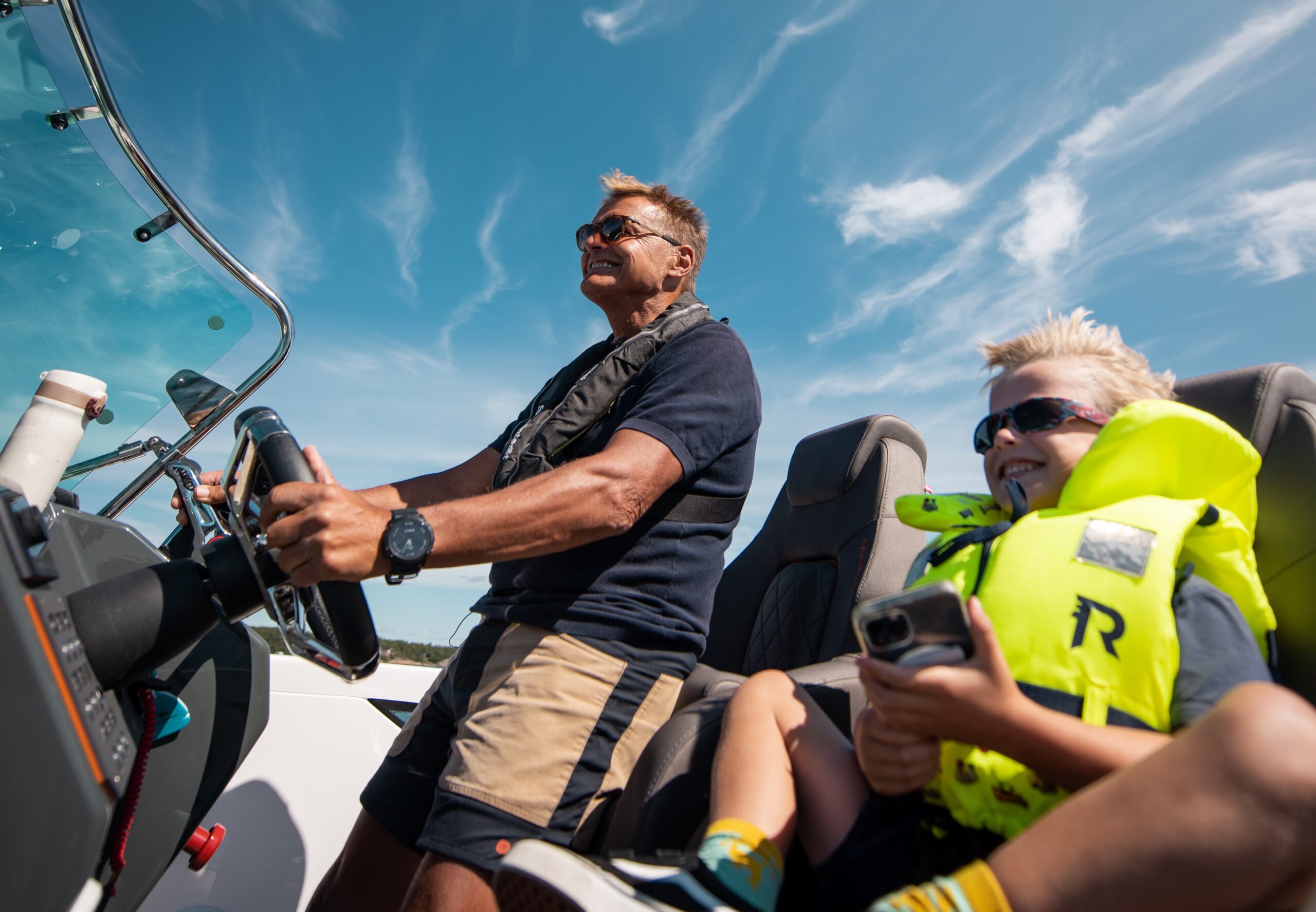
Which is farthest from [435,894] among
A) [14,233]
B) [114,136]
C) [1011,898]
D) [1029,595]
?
[114,136]

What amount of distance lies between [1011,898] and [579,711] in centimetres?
75

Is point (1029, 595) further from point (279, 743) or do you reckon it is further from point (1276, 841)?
point (279, 743)

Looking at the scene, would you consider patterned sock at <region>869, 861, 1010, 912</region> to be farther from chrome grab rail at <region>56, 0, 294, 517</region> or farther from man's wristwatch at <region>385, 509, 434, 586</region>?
chrome grab rail at <region>56, 0, 294, 517</region>

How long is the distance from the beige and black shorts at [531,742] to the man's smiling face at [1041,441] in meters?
0.70

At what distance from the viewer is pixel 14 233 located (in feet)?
4.31

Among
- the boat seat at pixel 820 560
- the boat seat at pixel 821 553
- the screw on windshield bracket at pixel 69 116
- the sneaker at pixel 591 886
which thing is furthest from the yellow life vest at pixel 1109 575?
the screw on windshield bracket at pixel 69 116

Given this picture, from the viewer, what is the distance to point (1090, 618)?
1021 millimetres

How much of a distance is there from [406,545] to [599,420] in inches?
27.1

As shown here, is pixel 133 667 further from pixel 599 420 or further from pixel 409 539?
pixel 599 420

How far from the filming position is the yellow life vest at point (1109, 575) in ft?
3.13

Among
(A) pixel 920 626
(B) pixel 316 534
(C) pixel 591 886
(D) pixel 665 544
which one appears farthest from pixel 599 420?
(C) pixel 591 886

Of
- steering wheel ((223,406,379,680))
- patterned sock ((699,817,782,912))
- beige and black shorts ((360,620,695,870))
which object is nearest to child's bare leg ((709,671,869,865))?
patterned sock ((699,817,782,912))

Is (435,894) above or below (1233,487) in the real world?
below

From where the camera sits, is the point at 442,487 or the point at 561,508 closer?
the point at 561,508
